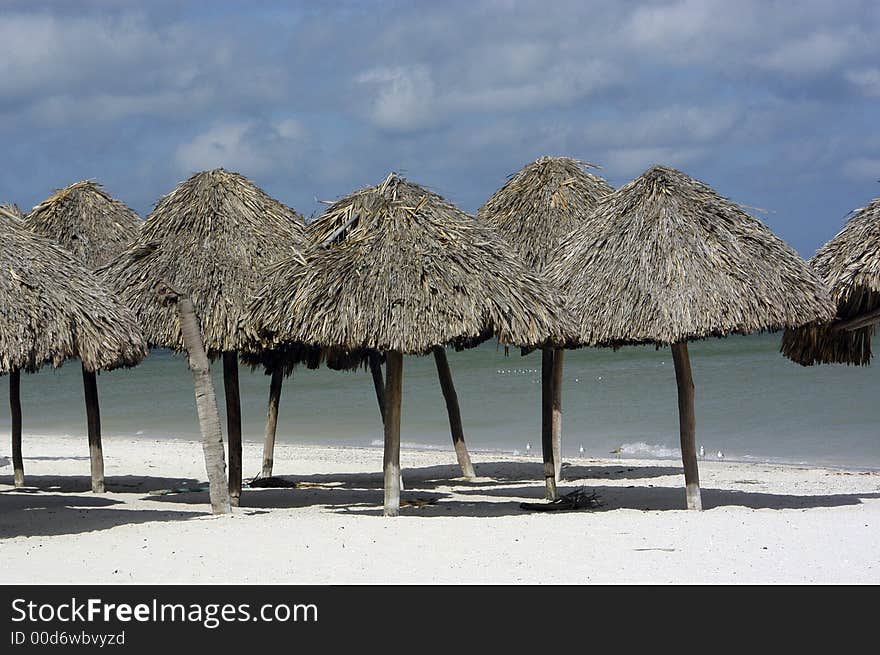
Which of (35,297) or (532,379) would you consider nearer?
(35,297)

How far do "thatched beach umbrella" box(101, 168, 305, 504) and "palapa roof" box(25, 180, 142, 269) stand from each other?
2524 millimetres

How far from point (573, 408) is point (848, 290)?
55.3 feet

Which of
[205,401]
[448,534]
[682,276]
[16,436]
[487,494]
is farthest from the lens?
[16,436]

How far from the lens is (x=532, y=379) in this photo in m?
36.5

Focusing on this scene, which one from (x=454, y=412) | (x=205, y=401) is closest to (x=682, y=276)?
(x=205, y=401)

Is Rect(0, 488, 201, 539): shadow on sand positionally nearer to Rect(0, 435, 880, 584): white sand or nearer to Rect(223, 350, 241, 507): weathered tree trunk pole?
Rect(0, 435, 880, 584): white sand

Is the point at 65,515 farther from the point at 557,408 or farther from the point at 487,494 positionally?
the point at 557,408

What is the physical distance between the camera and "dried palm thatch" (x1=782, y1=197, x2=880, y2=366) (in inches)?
426

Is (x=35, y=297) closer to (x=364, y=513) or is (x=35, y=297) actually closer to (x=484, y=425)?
(x=364, y=513)

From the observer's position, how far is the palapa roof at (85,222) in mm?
14094

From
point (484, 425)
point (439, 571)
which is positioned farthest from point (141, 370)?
point (439, 571)

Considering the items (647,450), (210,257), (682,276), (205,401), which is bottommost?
(647,450)

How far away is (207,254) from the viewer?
11180mm
